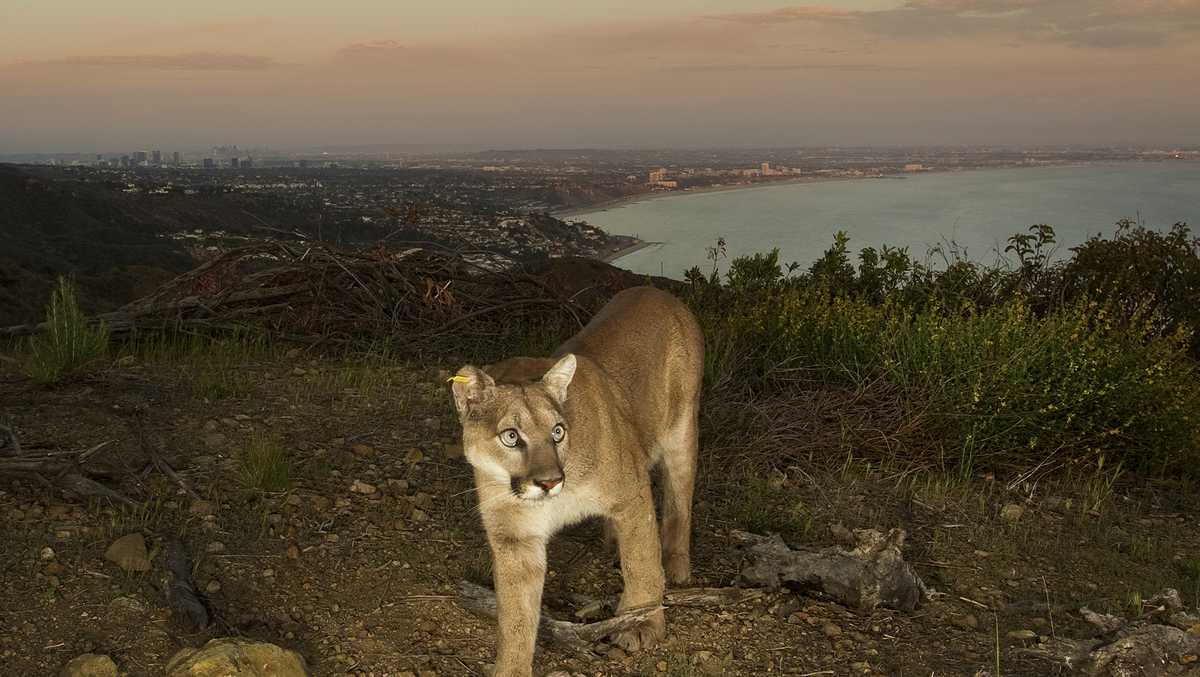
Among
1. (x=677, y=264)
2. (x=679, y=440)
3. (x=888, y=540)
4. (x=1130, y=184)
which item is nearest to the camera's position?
→ (x=888, y=540)

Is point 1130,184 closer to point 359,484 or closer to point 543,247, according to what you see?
point 543,247

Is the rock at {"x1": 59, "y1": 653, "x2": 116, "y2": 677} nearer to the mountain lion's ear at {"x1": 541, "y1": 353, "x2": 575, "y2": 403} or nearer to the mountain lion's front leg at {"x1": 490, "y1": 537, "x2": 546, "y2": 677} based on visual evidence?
the mountain lion's front leg at {"x1": 490, "y1": 537, "x2": 546, "y2": 677}

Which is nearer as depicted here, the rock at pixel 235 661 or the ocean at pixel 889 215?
the rock at pixel 235 661

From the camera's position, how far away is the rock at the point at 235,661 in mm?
3574

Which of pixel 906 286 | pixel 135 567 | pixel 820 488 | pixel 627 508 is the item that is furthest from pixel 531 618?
pixel 906 286

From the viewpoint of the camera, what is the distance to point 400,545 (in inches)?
208

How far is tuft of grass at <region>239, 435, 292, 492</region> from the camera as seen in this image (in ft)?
18.6

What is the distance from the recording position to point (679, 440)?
5461mm

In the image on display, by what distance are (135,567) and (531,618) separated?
2076 millimetres

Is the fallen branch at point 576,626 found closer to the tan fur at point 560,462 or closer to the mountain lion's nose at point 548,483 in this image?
the tan fur at point 560,462

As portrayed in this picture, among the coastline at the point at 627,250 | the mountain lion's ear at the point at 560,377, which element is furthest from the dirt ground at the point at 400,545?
the coastline at the point at 627,250

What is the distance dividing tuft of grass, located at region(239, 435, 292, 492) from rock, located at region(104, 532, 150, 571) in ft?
3.03

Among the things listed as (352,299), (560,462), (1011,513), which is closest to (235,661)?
(560,462)

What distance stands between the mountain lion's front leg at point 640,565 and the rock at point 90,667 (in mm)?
2187
